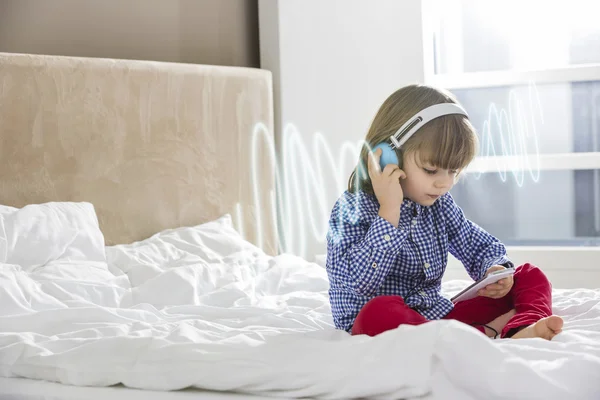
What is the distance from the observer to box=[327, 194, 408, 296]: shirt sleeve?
1585 mm

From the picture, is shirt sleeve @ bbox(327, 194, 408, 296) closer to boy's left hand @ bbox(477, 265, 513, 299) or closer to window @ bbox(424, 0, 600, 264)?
boy's left hand @ bbox(477, 265, 513, 299)

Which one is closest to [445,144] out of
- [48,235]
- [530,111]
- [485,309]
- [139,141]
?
[485,309]

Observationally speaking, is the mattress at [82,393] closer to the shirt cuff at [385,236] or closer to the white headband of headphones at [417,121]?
the shirt cuff at [385,236]

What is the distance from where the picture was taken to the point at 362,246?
1606 millimetres

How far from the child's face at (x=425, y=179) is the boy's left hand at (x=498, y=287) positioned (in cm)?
21

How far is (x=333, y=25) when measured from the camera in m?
3.32

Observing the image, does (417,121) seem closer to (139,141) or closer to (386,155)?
(386,155)

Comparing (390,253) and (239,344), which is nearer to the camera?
(239,344)

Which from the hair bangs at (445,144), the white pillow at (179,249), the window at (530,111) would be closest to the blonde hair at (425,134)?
the hair bangs at (445,144)

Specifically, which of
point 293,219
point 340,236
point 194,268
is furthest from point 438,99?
point 293,219

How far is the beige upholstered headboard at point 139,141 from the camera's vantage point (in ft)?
7.76

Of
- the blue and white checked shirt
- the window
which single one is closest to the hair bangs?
the blue and white checked shirt

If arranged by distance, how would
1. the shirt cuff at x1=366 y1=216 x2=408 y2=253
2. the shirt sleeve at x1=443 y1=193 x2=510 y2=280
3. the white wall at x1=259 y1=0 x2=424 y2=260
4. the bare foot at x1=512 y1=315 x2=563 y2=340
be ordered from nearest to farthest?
the bare foot at x1=512 y1=315 x2=563 y2=340 < the shirt cuff at x1=366 y1=216 x2=408 y2=253 < the shirt sleeve at x1=443 y1=193 x2=510 y2=280 < the white wall at x1=259 y1=0 x2=424 y2=260

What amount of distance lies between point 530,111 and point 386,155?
6.48 ft
